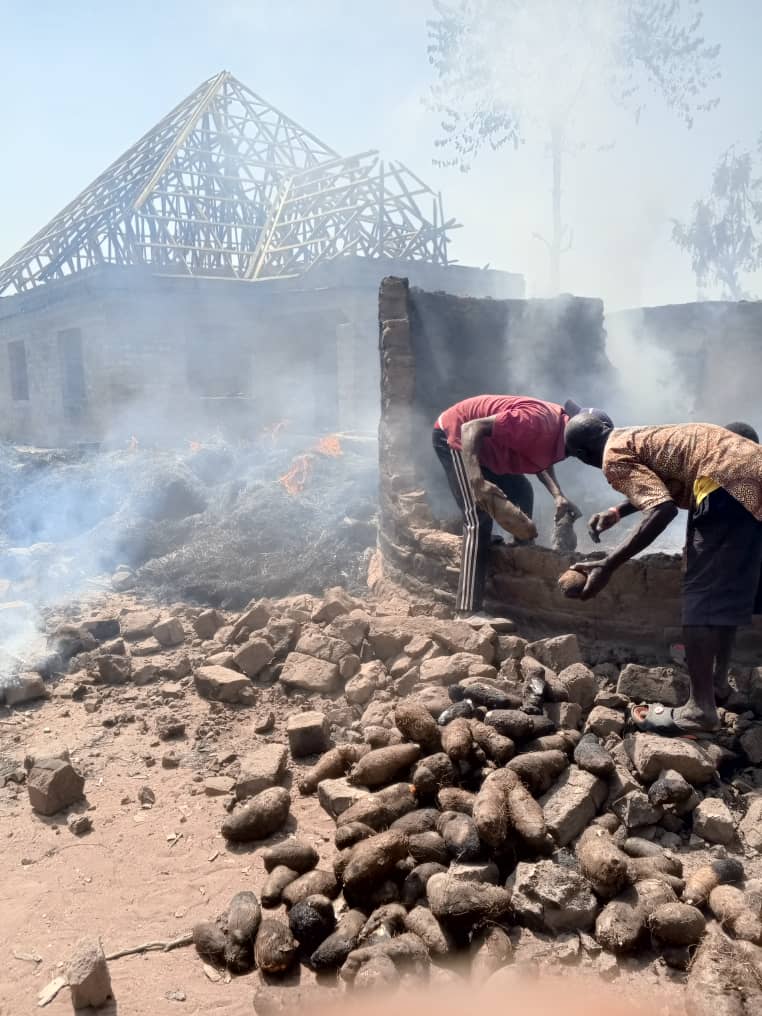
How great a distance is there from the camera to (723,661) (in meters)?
3.93

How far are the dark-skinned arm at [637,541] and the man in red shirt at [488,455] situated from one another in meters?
1.15

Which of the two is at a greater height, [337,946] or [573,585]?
[573,585]

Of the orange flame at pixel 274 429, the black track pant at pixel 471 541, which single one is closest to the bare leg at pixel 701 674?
the black track pant at pixel 471 541

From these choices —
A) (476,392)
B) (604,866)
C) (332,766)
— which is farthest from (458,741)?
(476,392)

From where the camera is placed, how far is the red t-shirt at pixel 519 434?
204 inches

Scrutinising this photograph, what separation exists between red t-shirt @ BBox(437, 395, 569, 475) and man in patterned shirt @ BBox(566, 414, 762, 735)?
133cm

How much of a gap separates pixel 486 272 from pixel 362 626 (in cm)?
1387

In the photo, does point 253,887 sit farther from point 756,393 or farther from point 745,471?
point 756,393

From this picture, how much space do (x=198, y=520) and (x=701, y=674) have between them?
6910mm

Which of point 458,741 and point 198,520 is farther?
point 198,520

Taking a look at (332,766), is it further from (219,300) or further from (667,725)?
(219,300)

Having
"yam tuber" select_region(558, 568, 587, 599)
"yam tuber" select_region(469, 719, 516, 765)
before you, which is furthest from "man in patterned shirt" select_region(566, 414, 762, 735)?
"yam tuber" select_region(469, 719, 516, 765)

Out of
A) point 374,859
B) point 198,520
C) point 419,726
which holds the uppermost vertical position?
point 419,726

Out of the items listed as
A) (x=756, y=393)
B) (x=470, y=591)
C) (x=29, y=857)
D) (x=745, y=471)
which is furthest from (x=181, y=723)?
(x=756, y=393)
